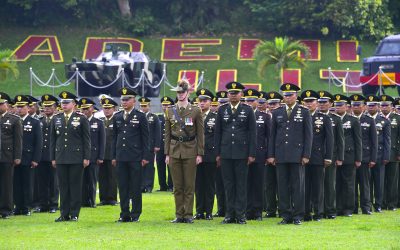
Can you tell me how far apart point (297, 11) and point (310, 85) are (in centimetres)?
612

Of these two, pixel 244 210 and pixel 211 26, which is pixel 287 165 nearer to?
pixel 244 210

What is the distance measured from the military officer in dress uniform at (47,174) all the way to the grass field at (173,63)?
1027 inches

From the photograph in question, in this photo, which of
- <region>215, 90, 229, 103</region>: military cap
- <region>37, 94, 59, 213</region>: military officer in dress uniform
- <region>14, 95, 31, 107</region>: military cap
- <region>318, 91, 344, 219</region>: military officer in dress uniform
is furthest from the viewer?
<region>37, 94, 59, 213</region>: military officer in dress uniform

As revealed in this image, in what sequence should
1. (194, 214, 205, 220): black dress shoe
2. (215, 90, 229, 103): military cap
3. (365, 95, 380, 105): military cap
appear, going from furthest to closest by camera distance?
(365, 95, 380, 105): military cap, (215, 90, 229, 103): military cap, (194, 214, 205, 220): black dress shoe

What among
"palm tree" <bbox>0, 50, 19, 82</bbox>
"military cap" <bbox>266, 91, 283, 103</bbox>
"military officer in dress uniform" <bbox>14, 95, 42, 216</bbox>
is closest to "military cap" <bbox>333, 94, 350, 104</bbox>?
"military cap" <bbox>266, 91, 283, 103</bbox>

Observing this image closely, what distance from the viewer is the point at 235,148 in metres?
16.4

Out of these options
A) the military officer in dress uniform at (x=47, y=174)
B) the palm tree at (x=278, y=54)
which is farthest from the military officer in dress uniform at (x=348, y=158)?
the palm tree at (x=278, y=54)

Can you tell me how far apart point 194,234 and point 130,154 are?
254cm

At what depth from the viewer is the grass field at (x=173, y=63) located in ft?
159

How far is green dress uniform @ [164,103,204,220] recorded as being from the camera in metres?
16.5

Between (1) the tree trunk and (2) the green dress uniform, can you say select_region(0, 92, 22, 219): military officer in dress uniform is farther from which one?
(1) the tree trunk

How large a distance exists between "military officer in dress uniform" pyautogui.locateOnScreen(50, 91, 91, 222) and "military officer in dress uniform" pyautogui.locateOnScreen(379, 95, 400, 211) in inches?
233

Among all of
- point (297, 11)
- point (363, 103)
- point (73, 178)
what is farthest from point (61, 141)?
point (297, 11)

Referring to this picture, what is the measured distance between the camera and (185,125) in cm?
1645
